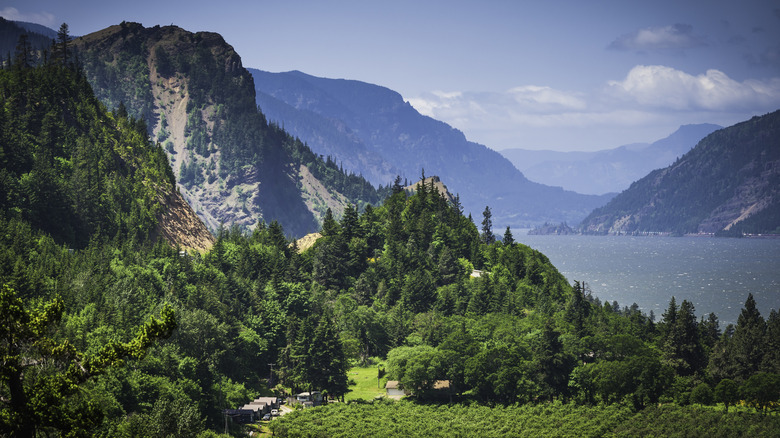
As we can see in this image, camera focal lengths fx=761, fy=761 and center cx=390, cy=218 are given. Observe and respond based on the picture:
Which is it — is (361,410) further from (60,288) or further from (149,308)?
(60,288)

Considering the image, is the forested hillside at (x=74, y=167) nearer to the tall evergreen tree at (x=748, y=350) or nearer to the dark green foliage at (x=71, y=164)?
the dark green foliage at (x=71, y=164)

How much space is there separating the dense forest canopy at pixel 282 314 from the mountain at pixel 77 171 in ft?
1.63

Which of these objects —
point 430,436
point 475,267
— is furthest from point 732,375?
point 475,267

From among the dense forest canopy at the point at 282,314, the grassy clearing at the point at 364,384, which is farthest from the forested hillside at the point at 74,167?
the grassy clearing at the point at 364,384

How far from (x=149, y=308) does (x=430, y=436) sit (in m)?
44.4

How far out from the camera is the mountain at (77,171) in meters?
143

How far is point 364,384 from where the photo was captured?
393 ft

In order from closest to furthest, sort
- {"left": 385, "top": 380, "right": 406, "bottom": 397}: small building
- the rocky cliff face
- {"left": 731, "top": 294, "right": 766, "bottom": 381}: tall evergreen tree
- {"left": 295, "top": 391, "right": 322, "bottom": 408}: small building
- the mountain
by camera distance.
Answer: {"left": 295, "top": 391, "right": 322, "bottom": 408}: small building → {"left": 731, "top": 294, "right": 766, "bottom": 381}: tall evergreen tree → {"left": 385, "top": 380, "right": 406, "bottom": 397}: small building → the mountain → the rocky cliff face

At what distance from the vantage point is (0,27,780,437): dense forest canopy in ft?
292

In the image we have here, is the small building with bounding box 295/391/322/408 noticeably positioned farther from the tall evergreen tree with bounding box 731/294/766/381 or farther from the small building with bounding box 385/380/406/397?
the tall evergreen tree with bounding box 731/294/766/381

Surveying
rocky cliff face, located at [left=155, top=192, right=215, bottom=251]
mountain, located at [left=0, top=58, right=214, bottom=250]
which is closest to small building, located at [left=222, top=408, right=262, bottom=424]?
mountain, located at [left=0, top=58, right=214, bottom=250]

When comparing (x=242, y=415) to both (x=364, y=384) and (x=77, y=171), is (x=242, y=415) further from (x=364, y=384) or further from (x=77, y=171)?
(x=77, y=171)

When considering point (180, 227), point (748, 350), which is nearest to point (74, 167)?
point (180, 227)

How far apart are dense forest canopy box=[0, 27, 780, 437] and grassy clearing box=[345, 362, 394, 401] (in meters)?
2.65
